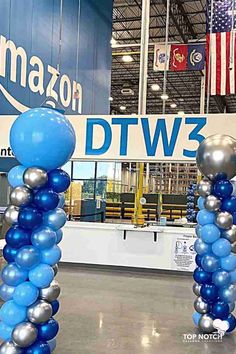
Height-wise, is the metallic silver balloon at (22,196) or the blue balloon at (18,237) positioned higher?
the metallic silver balloon at (22,196)

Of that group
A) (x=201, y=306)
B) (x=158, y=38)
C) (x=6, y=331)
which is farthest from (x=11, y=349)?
(x=158, y=38)

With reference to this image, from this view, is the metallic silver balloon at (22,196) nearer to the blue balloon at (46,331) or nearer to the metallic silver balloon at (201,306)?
the blue balloon at (46,331)

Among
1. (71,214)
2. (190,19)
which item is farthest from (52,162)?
(190,19)

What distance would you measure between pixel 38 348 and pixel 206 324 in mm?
1750

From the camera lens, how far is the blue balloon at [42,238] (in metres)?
3.22

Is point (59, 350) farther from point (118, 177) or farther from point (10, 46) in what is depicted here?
point (118, 177)

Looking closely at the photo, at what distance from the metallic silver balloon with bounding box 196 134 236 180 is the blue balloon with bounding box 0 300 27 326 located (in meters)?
2.10

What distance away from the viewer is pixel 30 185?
324 cm

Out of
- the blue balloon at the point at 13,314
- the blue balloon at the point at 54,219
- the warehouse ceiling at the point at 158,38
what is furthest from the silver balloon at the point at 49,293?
the warehouse ceiling at the point at 158,38

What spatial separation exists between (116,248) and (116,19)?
1074 cm

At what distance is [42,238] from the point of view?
3221mm

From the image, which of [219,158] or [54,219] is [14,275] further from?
[219,158]

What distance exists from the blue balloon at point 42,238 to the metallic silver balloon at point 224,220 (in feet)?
5.46

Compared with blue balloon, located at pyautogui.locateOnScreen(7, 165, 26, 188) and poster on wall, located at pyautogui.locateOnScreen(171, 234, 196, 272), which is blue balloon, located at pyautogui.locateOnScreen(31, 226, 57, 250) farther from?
poster on wall, located at pyautogui.locateOnScreen(171, 234, 196, 272)
